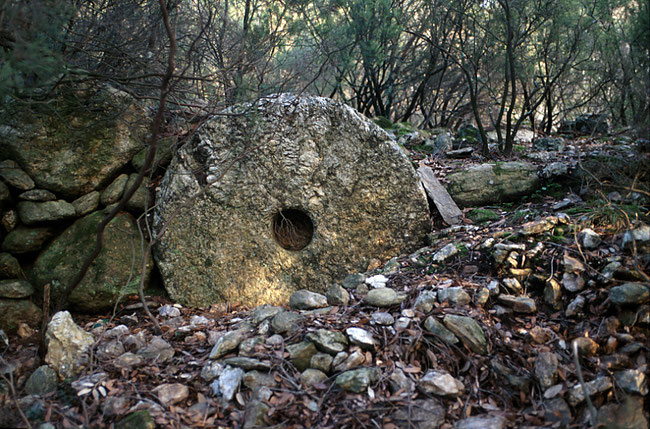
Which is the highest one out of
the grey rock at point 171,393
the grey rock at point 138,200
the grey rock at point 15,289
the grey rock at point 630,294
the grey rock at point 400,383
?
the grey rock at point 138,200

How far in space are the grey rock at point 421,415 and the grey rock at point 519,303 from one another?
81 centimetres

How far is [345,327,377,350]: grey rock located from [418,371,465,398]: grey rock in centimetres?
32

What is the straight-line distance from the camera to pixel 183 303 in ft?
10.8

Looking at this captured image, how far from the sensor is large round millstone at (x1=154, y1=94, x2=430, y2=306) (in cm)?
331

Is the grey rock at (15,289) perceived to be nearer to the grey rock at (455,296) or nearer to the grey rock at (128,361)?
the grey rock at (128,361)

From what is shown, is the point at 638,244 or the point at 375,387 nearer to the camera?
the point at 375,387

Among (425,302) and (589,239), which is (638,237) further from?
(425,302)

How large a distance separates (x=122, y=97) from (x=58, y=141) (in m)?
0.66

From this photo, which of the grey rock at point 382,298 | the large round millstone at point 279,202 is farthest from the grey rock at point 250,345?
the large round millstone at point 279,202

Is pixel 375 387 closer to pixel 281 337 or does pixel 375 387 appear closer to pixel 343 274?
pixel 281 337

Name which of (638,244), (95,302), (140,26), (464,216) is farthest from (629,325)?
(140,26)

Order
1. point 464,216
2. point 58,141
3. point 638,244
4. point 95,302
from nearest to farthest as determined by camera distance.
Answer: point 638,244 → point 95,302 → point 58,141 → point 464,216

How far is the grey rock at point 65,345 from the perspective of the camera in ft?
7.32

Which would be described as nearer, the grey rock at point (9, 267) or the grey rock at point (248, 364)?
the grey rock at point (248, 364)
